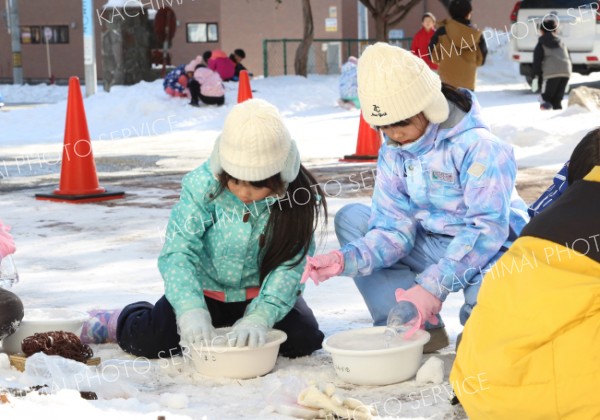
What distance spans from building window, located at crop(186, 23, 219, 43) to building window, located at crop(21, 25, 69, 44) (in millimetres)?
4068

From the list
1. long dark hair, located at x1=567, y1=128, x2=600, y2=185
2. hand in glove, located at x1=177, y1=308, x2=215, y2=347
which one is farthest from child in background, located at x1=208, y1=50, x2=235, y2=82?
long dark hair, located at x1=567, y1=128, x2=600, y2=185

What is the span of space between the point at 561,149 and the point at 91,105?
340 inches

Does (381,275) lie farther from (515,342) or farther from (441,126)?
(515,342)

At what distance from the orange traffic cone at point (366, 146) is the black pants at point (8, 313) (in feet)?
21.9

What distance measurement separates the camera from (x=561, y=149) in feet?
34.1

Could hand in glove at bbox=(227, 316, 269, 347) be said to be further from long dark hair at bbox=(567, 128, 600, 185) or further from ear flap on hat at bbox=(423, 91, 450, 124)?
long dark hair at bbox=(567, 128, 600, 185)

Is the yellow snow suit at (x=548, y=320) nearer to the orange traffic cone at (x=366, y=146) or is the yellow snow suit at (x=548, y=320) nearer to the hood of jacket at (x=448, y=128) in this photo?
the hood of jacket at (x=448, y=128)

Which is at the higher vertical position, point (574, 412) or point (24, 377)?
point (574, 412)

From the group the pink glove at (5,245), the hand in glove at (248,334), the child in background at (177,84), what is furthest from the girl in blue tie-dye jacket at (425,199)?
the child in background at (177,84)

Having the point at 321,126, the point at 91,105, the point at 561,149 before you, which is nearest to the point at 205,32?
the point at 91,105

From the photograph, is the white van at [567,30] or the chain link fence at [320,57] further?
the chain link fence at [320,57]

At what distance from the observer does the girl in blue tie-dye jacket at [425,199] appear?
3.80 meters

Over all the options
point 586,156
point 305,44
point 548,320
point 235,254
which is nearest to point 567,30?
point 305,44

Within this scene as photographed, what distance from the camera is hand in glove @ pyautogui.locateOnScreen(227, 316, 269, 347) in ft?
11.9
